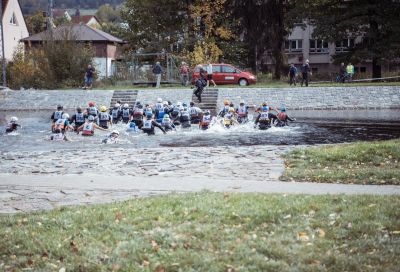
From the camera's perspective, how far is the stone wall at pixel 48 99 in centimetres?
4250

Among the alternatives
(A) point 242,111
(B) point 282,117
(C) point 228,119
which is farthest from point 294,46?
(C) point 228,119

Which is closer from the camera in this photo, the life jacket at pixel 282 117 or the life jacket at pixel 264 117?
the life jacket at pixel 264 117

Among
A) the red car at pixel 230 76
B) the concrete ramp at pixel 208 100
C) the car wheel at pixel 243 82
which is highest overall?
the red car at pixel 230 76

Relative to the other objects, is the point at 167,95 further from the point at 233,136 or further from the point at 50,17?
the point at 50,17

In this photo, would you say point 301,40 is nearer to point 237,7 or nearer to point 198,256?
point 237,7

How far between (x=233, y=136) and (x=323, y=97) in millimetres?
17209

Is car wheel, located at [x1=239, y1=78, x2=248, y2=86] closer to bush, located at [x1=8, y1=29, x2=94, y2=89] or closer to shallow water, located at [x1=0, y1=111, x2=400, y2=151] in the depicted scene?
bush, located at [x1=8, y1=29, x2=94, y2=89]

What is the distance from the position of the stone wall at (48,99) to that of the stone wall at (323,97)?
9631 mm

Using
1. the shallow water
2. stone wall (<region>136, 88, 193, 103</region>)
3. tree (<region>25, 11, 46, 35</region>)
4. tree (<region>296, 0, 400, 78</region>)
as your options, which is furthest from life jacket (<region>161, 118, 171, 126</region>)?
tree (<region>25, 11, 46, 35</region>)

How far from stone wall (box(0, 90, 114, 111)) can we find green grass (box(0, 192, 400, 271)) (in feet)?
111

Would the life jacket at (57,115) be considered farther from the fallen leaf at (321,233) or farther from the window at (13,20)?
the window at (13,20)

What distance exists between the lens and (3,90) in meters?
45.1

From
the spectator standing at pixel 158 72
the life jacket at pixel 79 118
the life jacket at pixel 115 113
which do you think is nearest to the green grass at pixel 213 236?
the life jacket at pixel 79 118

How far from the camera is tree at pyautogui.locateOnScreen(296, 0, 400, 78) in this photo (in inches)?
1859
